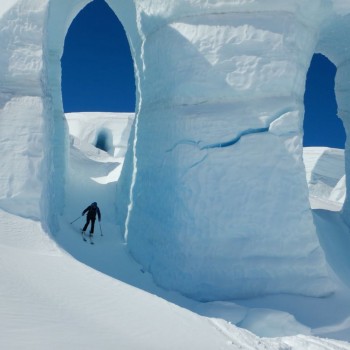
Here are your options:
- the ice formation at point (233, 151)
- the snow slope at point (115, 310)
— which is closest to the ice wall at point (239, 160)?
the ice formation at point (233, 151)

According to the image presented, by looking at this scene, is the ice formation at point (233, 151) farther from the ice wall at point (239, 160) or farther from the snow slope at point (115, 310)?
the snow slope at point (115, 310)

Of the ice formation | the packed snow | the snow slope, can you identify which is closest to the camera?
the snow slope

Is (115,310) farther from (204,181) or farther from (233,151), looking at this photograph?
(233,151)

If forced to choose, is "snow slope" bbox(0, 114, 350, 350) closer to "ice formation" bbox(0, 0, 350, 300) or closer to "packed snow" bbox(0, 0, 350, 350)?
"packed snow" bbox(0, 0, 350, 350)

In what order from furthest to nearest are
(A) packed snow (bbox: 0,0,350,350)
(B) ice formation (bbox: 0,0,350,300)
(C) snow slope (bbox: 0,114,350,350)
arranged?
1. (B) ice formation (bbox: 0,0,350,300)
2. (A) packed snow (bbox: 0,0,350,350)
3. (C) snow slope (bbox: 0,114,350,350)

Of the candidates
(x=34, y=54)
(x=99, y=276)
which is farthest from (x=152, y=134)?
(x=99, y=276)

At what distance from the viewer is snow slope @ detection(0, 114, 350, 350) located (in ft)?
7.29

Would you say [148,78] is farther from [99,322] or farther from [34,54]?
[99,322]

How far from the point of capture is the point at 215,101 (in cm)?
522

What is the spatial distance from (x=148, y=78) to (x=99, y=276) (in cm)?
405

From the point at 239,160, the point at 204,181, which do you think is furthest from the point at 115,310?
the point at 239,160

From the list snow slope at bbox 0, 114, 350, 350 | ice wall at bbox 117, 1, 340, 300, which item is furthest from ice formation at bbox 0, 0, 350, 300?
snow slope at bbox 0, 114, 350, 350

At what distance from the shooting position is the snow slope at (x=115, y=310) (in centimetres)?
222

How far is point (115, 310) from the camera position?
2.74m
